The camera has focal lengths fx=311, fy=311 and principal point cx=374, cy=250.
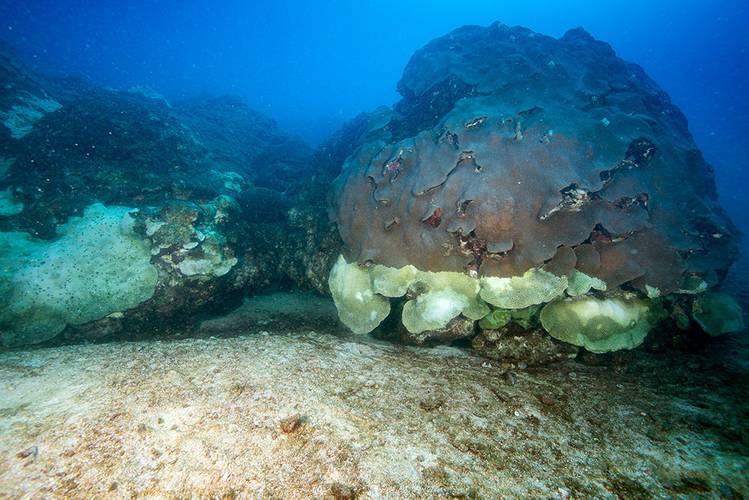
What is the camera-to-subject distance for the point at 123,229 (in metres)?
4.29

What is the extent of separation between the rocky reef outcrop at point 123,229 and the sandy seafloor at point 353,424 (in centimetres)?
97

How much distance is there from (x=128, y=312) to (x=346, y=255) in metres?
2.89

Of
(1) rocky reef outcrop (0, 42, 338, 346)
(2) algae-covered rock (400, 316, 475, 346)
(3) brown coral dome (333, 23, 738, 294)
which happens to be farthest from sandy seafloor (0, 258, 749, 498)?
(3) brown coral dome (333, 23, 738, 294)

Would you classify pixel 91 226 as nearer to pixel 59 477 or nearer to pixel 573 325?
pixel 59 477

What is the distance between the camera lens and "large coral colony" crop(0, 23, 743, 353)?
3.35 meters

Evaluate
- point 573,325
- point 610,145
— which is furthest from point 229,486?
point 610,145

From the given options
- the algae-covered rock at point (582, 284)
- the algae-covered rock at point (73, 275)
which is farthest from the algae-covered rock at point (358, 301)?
the algae-covered rock at point (73, 275)

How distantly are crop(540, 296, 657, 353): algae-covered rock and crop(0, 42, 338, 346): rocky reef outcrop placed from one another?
3.14 m

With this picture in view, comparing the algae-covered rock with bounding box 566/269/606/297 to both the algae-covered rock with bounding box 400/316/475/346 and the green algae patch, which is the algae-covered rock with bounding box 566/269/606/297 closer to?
the green algae patch

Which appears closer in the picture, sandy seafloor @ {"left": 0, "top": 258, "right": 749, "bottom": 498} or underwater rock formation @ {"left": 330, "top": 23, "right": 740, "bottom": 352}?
sandy seafloor @ {"left": 0, "top": 258, "right": 749, "bottom": 498}

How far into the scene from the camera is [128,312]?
4.00 m

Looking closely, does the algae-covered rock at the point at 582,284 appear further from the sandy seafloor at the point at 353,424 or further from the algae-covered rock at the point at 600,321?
the sandy seafloor at the point at 353,424

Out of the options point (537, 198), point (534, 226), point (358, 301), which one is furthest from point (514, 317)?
point (358, 301)

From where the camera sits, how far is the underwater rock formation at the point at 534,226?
3.31m
